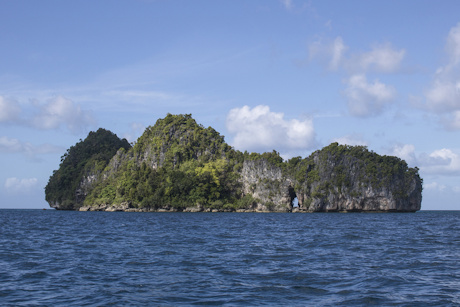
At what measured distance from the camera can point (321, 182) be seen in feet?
406

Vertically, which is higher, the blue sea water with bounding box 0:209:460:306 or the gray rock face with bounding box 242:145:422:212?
the gray rock face with bounding box 242:145:422:212

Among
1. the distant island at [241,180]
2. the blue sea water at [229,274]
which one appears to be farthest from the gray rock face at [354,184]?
the blue sea water at [229,274]

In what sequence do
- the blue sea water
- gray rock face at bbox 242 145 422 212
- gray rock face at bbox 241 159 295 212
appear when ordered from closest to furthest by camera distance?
the blue sea water → gray rock face at bbox 242 145 422 212 → gray rock face at bbox 241 159 295 212

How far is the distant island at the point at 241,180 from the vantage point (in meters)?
123

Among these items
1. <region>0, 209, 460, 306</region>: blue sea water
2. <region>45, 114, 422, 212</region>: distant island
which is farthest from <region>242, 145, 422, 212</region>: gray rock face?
<region>0, 209, 460, 306</region>: blue sea water

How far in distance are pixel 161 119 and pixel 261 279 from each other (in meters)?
145

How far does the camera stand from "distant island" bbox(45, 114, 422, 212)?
123188 millimetres

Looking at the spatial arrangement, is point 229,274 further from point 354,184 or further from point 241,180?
point 241,180

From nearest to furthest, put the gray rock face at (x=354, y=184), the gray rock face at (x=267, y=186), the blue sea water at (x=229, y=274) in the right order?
the blue sea water at (x=229, y=274) → the gray rock face at (x=354, y=184) → the gray rock face at (x=267, y=186)

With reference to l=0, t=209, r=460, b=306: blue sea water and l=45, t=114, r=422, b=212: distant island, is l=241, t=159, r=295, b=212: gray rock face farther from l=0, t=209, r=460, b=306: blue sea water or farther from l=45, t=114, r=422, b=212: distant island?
l=0, t=209, r=460, b=306: blue sea water

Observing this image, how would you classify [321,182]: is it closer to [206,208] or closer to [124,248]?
[206,208]

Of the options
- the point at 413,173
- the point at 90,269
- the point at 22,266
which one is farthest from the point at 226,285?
the point at 413,173

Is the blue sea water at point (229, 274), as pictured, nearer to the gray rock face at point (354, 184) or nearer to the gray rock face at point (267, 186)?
the gray rock face at point (354, 184)

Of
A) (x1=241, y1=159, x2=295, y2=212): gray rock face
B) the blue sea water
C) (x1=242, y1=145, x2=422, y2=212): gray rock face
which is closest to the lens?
the blue sea water
